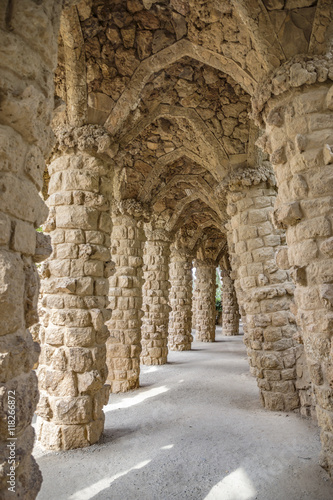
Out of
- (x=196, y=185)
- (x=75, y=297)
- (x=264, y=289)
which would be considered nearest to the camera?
(x=75, y=297)

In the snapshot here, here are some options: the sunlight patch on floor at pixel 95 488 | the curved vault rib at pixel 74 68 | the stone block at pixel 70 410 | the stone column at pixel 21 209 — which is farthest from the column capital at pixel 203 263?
the stone column at pixel 21 209

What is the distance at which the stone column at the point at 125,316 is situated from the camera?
7879 mm

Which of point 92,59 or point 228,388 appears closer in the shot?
point 92,59

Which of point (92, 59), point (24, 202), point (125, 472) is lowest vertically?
point (125, 472)

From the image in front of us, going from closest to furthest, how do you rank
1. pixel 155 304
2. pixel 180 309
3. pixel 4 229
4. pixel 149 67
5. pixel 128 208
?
pixel 4 229
pixel 149 67
pixel 128 208
pixel 155 304
pixel 180 309

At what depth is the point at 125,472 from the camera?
375 centimetres

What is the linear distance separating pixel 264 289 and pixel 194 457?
2.75m

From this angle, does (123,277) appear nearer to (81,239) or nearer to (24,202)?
(81,239)

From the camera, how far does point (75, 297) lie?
4.71 m

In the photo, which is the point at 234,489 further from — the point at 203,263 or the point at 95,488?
the point at 203,263

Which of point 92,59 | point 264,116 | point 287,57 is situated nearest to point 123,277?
point 92,59

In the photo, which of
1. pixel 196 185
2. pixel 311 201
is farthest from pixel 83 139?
pixel 196 185

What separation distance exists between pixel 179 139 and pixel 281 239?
4.00m

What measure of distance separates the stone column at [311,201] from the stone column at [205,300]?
13.9 m
